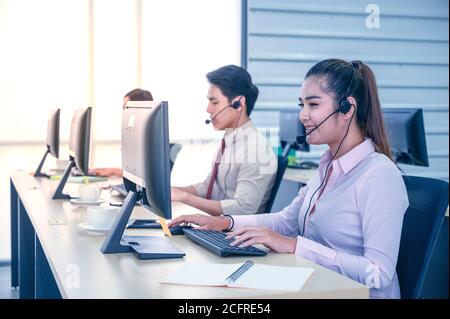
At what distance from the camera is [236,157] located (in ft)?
9.06

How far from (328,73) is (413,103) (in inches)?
151

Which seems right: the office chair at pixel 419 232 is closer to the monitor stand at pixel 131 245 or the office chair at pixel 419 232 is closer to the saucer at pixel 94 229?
the monitor stand at pixel 131 245

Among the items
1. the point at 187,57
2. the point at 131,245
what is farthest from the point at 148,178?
the point at 187,57

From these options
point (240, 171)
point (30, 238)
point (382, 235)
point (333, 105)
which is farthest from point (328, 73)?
point (30, 238)

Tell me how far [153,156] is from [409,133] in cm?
201

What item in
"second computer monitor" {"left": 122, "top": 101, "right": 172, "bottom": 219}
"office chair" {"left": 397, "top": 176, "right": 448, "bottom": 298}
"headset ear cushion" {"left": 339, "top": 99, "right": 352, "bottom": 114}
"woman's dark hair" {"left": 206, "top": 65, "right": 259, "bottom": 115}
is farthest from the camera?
"woman's dark hair" {"left": 206, "top": 65, "right": 259, "bottom": 115}

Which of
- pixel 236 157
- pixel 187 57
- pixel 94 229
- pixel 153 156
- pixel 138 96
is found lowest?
pixel 94 229

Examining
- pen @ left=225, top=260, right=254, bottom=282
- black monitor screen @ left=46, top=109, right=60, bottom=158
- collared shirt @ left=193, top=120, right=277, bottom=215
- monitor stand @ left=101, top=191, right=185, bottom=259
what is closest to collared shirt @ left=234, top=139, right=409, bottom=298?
pen @ left=225, top=260, right=254, bottom=282

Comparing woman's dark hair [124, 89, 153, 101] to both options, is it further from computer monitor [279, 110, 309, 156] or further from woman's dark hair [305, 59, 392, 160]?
woman's dark hair [305, 59, 392, 160]

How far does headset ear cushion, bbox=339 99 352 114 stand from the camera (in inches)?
69.9

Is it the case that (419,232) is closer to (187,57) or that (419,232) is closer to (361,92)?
(361,92)

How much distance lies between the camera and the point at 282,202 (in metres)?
3.93

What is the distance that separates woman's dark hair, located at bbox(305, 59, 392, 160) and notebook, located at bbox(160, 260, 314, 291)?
0.55 meters

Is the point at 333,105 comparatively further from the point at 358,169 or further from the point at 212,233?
the point at 212,233
